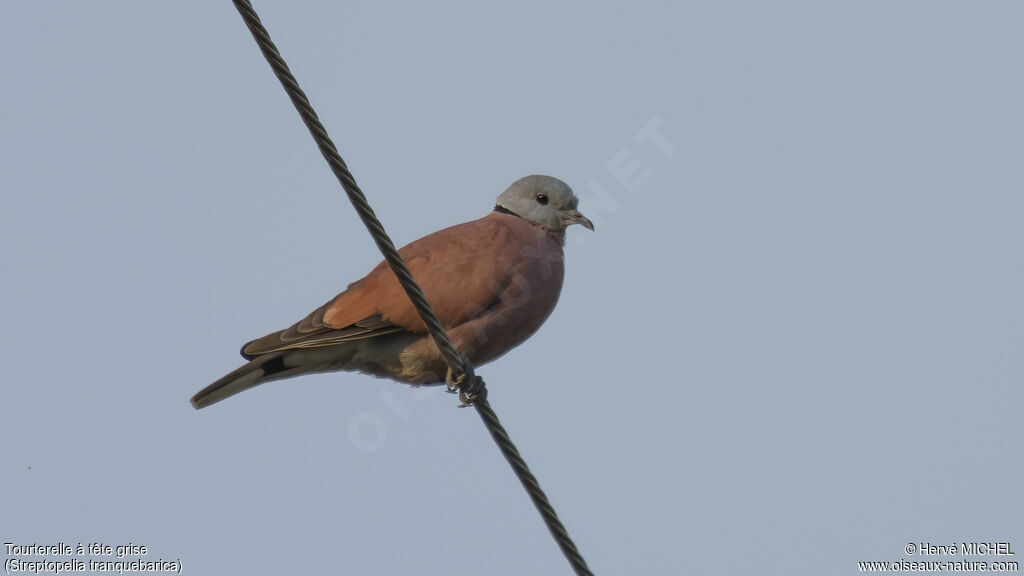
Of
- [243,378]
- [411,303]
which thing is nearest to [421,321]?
[411,303]

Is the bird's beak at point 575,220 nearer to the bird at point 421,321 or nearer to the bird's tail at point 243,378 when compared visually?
the bird at point 421,321

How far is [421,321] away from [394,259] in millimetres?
1670

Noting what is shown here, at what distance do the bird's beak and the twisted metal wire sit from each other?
6.87ft

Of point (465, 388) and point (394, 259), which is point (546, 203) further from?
point (394, 259)

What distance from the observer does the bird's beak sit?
655 centimetres

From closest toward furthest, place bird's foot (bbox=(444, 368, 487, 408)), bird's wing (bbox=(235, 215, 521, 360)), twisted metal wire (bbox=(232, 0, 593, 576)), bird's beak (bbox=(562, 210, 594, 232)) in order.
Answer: twisted metal wire (bbox=(232, 0, 593, 576))
bird's foot (bbox=(444, 368, 487, 408))
bird's wing (bbox=(235, 215, 521, 360))
bird's beak (bbox=(562, 210, 594, 232))

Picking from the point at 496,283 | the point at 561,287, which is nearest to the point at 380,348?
the point at 496,283

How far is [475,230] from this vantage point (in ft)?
19.5

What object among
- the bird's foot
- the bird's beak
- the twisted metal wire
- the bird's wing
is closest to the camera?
the twisted metal wire

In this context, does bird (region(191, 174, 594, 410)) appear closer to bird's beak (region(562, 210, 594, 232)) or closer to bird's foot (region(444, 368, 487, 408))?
bird's foot (region(444, 368, 487, 408))

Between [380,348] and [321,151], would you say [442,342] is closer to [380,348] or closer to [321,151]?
[321,151]

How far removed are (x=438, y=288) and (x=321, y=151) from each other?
2053 mm

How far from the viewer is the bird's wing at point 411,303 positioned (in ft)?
18.0

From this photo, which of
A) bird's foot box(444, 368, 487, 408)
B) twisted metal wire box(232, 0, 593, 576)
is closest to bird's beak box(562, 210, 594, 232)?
bird's foot box(444, 368, 487, 408)
